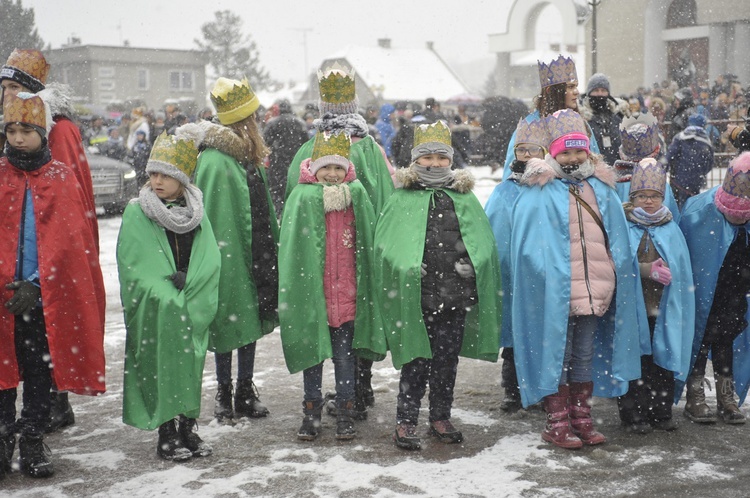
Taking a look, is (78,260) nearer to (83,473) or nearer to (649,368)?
(83,473)

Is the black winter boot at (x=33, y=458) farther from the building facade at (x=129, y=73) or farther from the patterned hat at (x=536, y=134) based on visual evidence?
the building facade at (x=129, y=73)

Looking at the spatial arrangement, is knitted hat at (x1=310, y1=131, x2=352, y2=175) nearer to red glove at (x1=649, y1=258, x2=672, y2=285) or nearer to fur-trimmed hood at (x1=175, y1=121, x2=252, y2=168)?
fur-trimmed hood at (x1=175, y1=121, x2=252, y2=168)

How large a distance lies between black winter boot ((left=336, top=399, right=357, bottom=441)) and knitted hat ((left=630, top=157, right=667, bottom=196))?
2.28 meters

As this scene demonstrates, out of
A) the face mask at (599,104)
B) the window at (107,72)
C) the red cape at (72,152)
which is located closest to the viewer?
the red cape at (72,152)

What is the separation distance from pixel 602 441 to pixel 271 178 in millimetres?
9008

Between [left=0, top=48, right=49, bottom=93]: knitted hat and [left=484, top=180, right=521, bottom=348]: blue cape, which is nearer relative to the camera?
[left=0, top=48, right=49, bottom=93]: knitted hat

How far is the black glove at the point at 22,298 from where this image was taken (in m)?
4.71

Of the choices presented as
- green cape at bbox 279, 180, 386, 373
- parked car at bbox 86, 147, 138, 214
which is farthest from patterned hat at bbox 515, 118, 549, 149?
parked car at bbox 86, 147, 138, 214

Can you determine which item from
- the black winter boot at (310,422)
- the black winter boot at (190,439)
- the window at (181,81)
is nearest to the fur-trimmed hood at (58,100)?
the black winter boot at (190,439)

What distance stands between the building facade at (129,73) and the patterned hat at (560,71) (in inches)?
2506

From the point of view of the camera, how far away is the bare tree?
78.4m

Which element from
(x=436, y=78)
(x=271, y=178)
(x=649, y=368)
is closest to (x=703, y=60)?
(x=271, y=178)

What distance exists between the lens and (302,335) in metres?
5.36

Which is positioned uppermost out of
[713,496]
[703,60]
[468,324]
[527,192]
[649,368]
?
[703,60]
